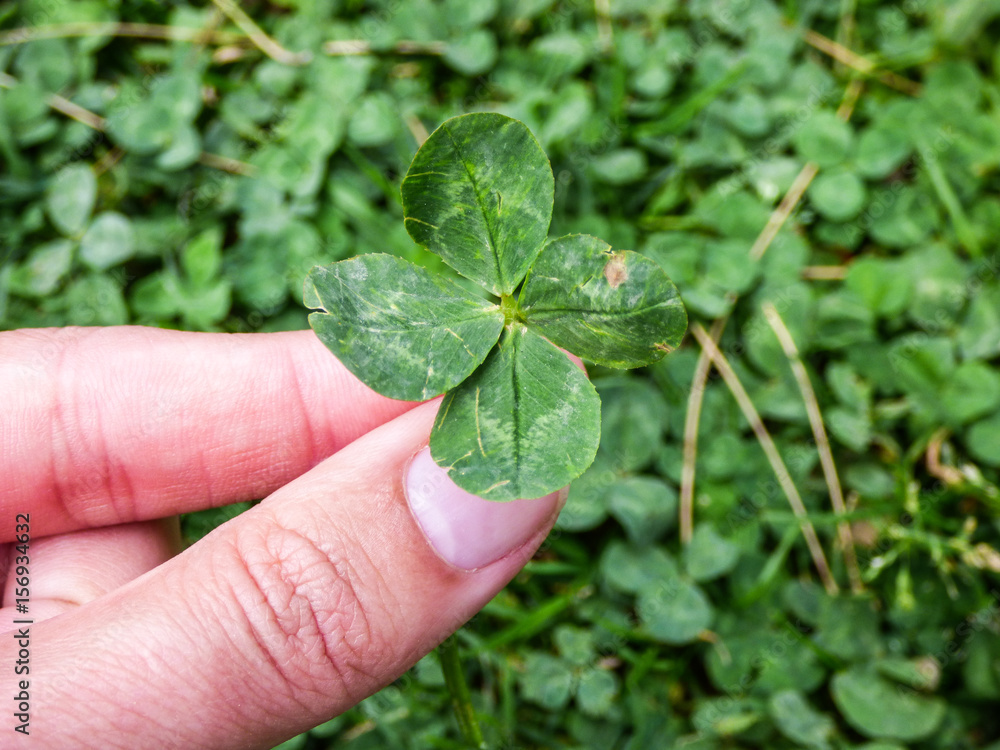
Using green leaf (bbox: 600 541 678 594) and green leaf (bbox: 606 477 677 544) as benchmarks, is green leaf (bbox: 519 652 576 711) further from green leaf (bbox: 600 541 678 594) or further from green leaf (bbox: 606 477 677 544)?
green leaf (bbox: 606 477 677 544)

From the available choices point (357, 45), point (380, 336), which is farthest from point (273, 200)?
point (380, 336)

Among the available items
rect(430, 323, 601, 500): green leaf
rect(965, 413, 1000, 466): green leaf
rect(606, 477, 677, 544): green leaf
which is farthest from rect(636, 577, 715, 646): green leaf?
rect(430, 323, 601, 500): green leaf

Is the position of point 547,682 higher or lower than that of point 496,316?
lower

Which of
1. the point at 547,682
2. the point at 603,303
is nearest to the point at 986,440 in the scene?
the point at 547,682

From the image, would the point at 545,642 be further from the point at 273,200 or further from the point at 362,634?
the point at 273,200

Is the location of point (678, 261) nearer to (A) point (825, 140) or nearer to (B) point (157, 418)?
(A) point (825, 140)
